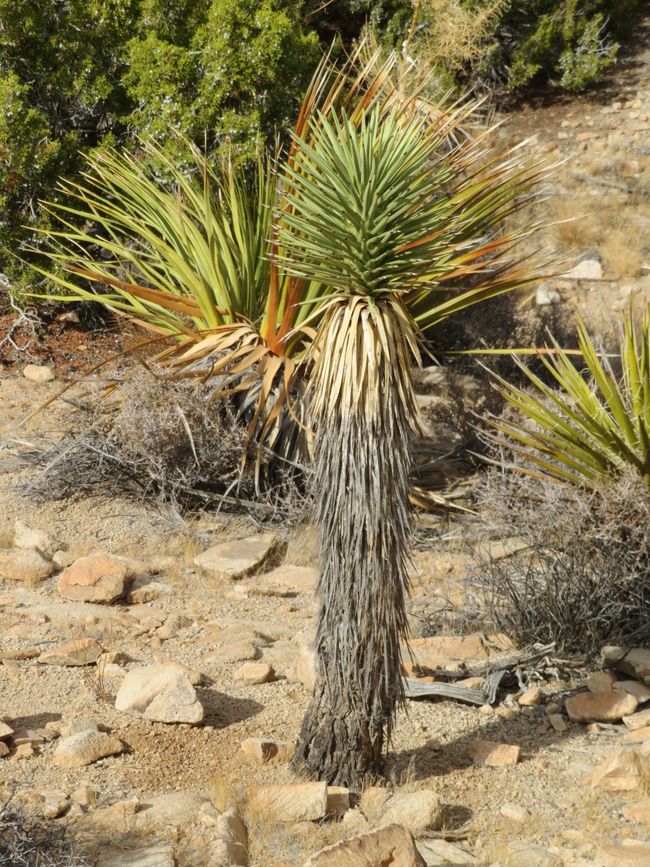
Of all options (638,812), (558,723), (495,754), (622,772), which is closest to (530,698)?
(558,723)

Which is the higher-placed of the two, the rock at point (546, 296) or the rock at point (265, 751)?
the rock at point (546, 296)

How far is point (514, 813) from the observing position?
3.91 meters

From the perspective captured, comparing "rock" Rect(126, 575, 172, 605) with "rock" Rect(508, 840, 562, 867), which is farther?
"rock" Rect(126, 575, 172, 605)

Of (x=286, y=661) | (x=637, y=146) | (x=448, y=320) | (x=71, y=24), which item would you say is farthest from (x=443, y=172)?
(x=637, y=146)

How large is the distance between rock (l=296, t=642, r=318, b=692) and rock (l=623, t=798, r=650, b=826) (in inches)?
60.5

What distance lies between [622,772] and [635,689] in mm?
1054

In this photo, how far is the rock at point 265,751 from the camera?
4172 millimetres

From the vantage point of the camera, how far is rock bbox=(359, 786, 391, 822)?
3.82m

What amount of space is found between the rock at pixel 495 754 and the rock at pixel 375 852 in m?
1.19

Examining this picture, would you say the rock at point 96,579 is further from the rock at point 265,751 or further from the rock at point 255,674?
the rock at point 265,751

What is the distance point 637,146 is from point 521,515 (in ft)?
27.6

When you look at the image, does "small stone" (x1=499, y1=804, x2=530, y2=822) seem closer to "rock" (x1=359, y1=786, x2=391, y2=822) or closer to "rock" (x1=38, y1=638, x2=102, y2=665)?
"rock" (x1=359, y1=786, x2=391, y2=822)

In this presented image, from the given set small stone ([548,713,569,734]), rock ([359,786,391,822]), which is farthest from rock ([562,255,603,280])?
rock ([359,786,391,822])

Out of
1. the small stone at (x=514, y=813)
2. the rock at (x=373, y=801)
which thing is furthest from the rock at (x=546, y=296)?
the rock at (x=373, y=801)
